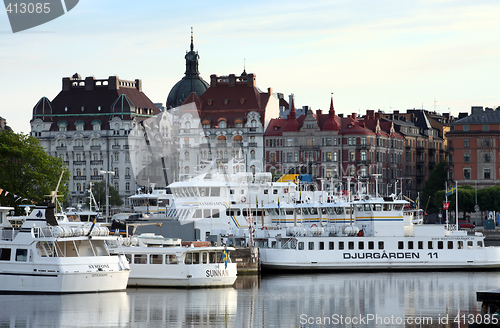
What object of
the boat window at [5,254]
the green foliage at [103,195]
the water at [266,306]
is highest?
the green foliage at [103,195]

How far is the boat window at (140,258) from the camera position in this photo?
2072 inches

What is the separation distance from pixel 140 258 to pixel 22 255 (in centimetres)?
737

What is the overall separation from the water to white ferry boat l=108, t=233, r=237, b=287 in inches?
32.9

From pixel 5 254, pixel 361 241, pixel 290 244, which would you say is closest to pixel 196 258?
pixel 5 254

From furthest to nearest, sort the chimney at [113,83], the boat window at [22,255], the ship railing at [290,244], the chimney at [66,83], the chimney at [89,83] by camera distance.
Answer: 1. the chimney at [66,83]
2. the chimney at [89,83]
3. the chimney at [113,83]
4. the ship railing at [290,244]
5. the boat window at [22,255]

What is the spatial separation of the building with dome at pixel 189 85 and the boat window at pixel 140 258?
120 meters

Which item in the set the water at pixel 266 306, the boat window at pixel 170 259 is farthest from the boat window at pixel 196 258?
the water at pixel 266 306

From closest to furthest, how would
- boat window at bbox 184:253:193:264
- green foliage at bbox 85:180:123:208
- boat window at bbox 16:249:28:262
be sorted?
1. boat window at bbox 16:249:28:262
2. boat window at bbox 184:253:193:264
3. green foliage at bbox 85:180:123:208

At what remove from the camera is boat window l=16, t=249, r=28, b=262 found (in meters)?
47.8

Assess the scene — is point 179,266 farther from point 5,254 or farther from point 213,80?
point 213,80

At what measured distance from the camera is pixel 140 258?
5272cm

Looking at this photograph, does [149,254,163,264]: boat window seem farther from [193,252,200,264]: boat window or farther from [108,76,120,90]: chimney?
[108,76,120,90]: chimney

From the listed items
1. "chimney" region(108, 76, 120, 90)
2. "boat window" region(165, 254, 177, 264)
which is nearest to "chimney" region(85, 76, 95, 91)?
"chimney" region(108, 76, 120, 90)

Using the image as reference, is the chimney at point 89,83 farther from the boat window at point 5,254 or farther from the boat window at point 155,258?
the boat window at point 5,254
